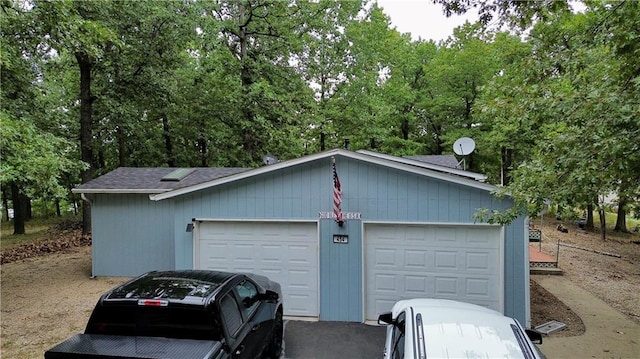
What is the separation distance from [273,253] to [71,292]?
17.0ft

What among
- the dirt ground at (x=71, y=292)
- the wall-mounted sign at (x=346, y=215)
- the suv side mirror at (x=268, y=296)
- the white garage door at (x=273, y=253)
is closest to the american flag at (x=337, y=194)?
the wall-mounted sign at (x=346, y=215)

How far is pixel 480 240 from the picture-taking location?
6.57m

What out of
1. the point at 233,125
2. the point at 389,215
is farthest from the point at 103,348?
the point at 233,125

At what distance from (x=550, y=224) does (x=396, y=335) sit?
2188 cm

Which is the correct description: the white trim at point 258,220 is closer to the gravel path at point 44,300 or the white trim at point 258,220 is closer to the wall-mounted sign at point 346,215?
the wall-mounted sign at point 346,215

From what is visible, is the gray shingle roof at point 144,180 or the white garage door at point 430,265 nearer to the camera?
the white garage door at point 430,265

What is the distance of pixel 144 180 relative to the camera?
10.2 m

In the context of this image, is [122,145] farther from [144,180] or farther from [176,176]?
[176,176]

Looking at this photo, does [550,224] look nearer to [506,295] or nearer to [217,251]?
[506,295]

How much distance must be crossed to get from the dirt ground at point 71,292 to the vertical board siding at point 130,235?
0.48 meters

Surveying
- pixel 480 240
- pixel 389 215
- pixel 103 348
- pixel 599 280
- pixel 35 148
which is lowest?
pixel 599 280

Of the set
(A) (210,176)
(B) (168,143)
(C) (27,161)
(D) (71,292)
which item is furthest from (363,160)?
(B) (168,143)

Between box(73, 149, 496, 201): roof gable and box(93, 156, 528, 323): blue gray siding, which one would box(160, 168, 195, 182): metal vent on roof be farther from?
box(93, 156, 528, 323): blue gray siding

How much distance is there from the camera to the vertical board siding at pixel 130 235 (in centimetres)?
975
